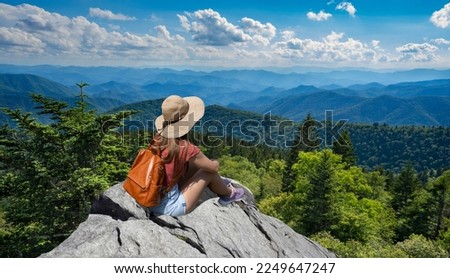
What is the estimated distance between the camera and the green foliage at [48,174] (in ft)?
49.2

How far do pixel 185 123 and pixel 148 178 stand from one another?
1170 mm

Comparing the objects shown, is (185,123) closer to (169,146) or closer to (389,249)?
(169,146)

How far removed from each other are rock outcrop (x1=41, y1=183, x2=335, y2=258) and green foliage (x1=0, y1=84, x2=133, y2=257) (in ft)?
24.6

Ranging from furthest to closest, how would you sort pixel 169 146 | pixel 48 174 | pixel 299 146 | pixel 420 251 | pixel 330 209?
pixel 299 146, pixel 330 209, pixel 420 251, pixel 48 174, pixel 169 146

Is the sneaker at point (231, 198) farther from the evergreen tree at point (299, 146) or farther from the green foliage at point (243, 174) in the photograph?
the green foliage at point (243, 174)

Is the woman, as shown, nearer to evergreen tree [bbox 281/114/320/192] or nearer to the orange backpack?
the orange backpack

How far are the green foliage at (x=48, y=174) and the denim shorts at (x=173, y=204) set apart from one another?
27.8ft

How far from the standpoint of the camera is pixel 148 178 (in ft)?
20.8

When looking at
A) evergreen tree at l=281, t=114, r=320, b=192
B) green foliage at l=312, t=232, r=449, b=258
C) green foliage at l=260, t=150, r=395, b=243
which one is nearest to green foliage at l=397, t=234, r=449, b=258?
green foliage at l=312, t=232, r=449, b=258

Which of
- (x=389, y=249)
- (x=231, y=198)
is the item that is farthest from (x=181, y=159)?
(x=389, y=249)

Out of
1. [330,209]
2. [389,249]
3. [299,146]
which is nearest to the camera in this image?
[389,249]

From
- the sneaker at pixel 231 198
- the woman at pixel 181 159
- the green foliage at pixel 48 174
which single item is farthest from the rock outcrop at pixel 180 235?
the green foliage at pixel 48 174
